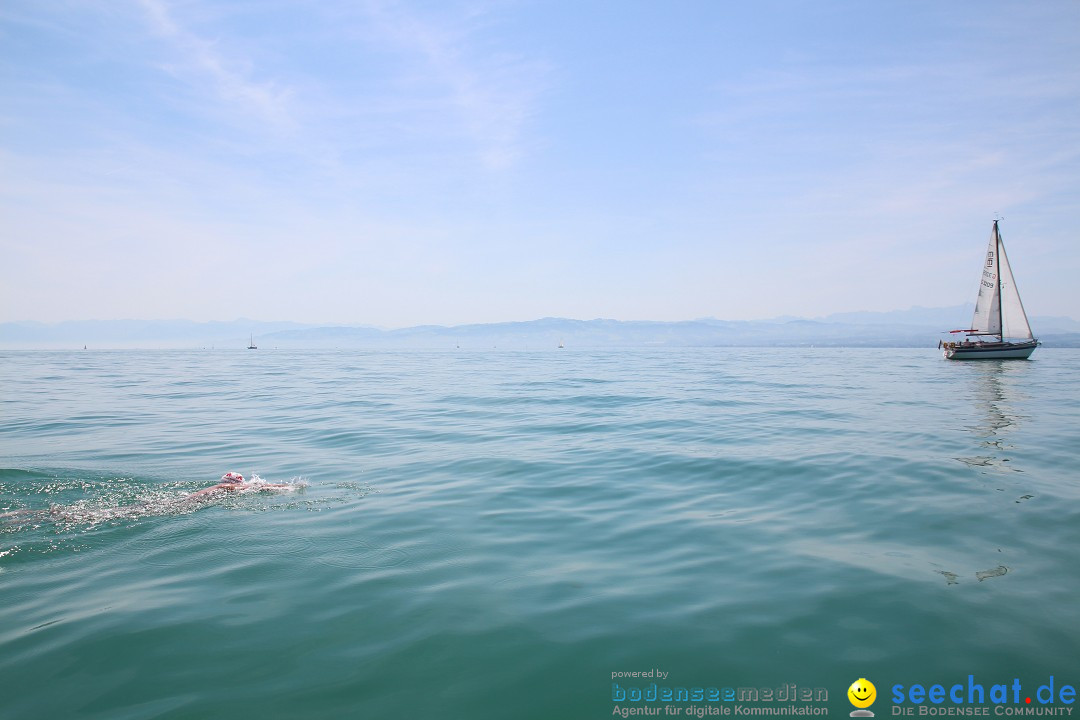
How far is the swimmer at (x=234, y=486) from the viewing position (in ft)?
34.1

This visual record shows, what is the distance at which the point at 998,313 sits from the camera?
5897 cm

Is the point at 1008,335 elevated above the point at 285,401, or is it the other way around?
the point at 1008,335

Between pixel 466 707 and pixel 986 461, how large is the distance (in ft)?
45.6

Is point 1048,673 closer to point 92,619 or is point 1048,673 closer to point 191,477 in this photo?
point 92,619

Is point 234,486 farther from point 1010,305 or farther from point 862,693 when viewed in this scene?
point 1010,305

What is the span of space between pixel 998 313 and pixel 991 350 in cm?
514

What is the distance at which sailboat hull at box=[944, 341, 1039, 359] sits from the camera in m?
56.6

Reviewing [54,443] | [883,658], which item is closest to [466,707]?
[883,658]

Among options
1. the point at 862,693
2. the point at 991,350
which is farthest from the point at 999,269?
the point at 862,693

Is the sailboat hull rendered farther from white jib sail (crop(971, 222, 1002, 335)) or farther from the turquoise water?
the turquoise water

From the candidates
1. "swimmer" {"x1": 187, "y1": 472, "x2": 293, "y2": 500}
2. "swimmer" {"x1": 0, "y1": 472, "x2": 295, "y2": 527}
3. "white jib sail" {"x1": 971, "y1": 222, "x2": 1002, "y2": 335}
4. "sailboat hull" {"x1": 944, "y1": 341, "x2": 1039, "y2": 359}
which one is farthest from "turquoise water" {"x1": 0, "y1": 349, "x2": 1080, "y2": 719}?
"white jib sail" {"x1": 971, "y1": 222, "x2": 1002, "y2": 335}

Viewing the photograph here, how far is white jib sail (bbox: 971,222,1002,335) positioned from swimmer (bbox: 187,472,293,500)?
72.1m

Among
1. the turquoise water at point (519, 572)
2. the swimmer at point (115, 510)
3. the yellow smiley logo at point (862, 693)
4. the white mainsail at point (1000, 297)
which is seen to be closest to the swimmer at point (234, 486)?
the swimmer at point (115, 510)

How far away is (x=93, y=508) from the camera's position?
9.55 metres
